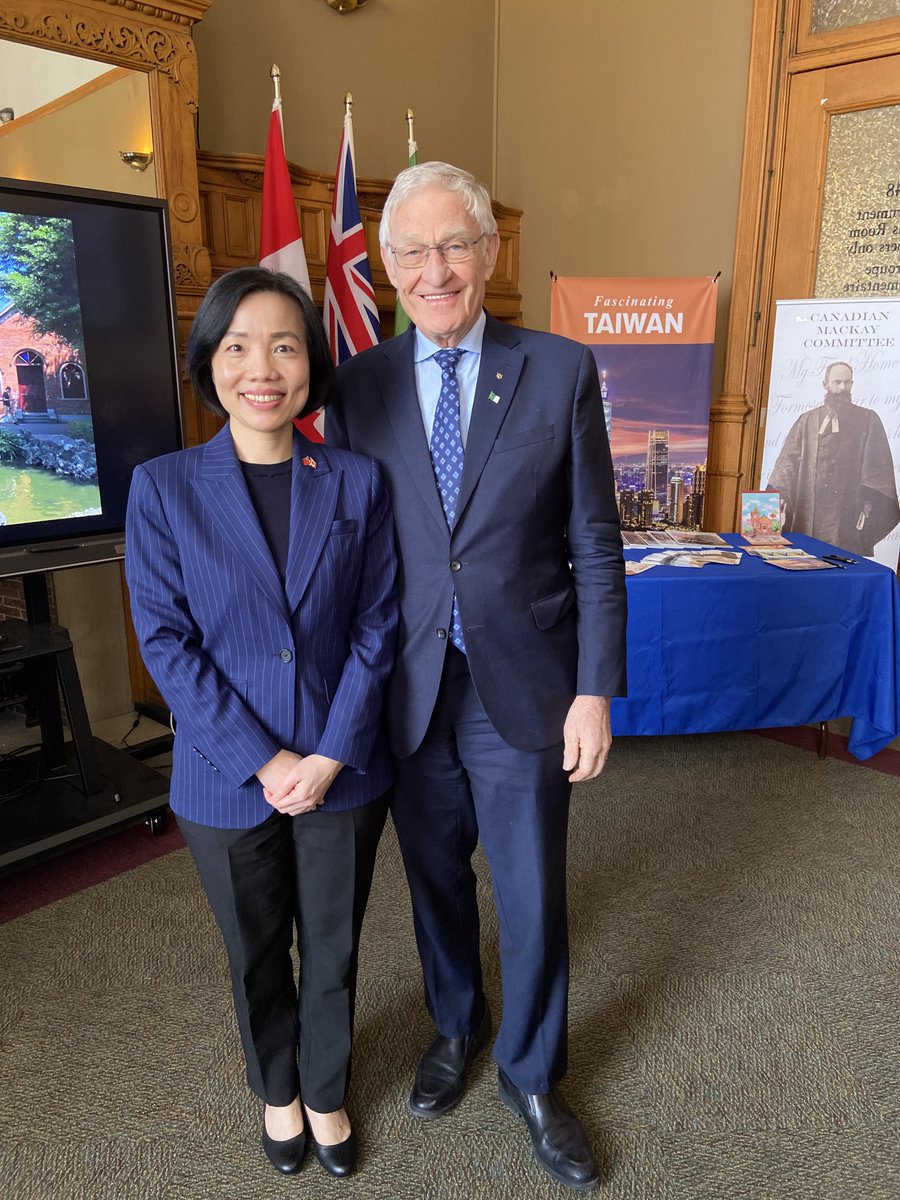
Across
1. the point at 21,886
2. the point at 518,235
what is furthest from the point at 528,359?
the point at 518,235

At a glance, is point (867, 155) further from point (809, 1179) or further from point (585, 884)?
point (809, 1179)

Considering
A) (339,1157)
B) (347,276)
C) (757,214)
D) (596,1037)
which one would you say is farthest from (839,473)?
(339,1157)

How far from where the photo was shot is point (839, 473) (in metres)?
3.66

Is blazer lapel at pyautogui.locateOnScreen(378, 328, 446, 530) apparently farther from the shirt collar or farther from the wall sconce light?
the wall sconce light

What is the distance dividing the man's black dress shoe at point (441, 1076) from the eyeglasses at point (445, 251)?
4.75ft

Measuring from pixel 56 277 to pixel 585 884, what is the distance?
2226 mm

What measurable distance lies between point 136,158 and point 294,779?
2.62 metres

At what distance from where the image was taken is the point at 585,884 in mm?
2475

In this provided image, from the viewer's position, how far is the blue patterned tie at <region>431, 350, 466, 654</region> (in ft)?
4.63

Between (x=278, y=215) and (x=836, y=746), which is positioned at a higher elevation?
(x=278, y=215)

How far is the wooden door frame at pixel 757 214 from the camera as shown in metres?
3.68

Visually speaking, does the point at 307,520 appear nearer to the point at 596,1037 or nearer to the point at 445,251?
the point at 445,251

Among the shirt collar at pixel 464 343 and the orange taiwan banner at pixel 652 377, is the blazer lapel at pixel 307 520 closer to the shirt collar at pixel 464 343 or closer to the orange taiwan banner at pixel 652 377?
the shirt collar at pixel 464 343

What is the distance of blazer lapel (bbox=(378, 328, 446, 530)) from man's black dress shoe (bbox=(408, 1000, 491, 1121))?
1068mm
